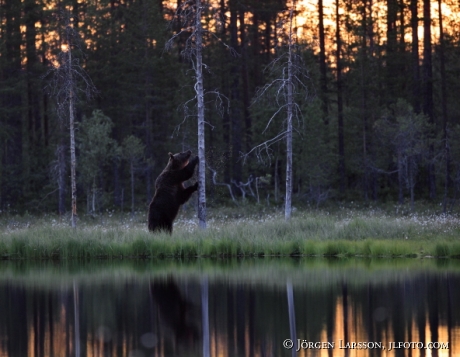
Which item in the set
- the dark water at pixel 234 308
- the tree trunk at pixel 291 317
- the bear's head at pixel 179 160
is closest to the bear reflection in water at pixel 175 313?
the dark water at pixel 234 308

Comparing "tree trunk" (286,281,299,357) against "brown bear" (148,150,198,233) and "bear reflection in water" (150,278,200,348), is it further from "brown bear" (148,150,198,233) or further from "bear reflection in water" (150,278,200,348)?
"brown bear" (148,150,198,233)

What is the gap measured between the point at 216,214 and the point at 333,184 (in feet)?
50.8

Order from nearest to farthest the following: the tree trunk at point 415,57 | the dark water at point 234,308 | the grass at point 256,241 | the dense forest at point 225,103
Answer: the dark water at point 234,308
the grass at point 256,241
the dense forest at point 225,103
the tree trunk at point 415,57

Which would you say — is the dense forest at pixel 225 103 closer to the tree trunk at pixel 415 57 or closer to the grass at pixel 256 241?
the tree trunk at pixel 415 57

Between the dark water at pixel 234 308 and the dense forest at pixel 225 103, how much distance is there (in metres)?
21.1

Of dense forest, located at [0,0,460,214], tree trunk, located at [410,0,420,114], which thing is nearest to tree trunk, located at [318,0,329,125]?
dense forest, located at [0,0,460,214]

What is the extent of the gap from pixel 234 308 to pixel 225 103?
37055mm

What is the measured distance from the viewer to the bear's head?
21564mm

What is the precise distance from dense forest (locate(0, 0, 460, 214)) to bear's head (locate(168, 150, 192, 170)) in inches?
653

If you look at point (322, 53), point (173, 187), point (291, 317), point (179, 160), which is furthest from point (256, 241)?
point (322, 53)

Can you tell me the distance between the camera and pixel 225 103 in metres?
49.7

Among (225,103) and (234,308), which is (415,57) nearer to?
(225,103)

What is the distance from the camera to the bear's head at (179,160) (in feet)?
70.7

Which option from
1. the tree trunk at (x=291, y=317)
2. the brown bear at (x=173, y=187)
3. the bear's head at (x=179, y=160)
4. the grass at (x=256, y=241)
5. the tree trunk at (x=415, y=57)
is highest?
the tree trunk at (x=415, y=57)
